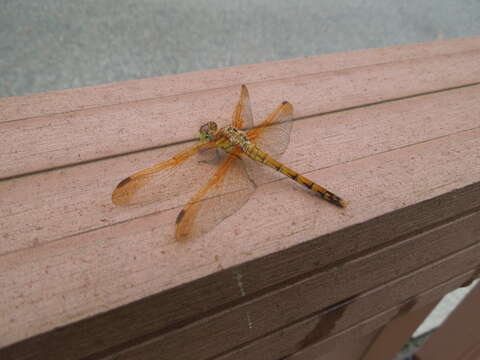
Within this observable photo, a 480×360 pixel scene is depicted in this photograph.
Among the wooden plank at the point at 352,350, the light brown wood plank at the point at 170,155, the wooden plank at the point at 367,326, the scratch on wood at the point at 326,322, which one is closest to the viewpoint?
the light brown wood plank at the point at 170,155

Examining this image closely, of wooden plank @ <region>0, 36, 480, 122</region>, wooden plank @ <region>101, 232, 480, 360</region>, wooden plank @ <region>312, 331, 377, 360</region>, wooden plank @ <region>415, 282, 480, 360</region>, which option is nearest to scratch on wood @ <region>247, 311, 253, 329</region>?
wooden plank @ <region>101, 232, 480, 360</region>

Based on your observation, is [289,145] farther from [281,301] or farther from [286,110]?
[281,301]

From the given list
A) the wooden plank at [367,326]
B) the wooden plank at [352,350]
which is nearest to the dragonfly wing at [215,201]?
the wooden plank at [367,326]

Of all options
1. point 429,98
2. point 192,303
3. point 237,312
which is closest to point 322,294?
point 237,312

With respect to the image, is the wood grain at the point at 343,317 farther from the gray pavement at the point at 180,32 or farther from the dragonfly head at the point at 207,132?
the gray pavement at the point at 180,32

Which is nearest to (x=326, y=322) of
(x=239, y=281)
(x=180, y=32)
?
(x=239, y=281)

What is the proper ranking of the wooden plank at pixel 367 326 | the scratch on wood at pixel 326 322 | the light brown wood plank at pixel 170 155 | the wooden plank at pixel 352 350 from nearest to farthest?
the light brown wood plank at pixel 170 155
the scratch on wood at pixel 326 322
the wooden plank at pixel 367 326
the wooden plank at pixel 352 350
